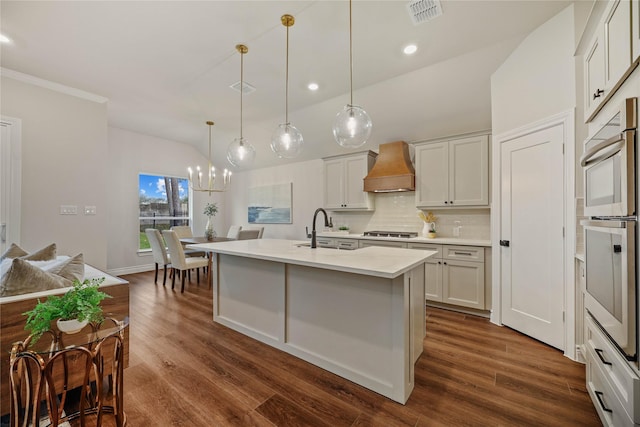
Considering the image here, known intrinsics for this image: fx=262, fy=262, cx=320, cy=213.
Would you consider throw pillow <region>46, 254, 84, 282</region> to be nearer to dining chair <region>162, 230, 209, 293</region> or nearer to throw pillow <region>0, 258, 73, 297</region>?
throw pillow <region>0, 258, 73, 297</region>

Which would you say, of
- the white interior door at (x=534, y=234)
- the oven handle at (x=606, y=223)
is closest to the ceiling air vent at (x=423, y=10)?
Answer: the white interior door at (x=534, y=234)

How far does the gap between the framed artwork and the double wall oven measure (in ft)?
16.4

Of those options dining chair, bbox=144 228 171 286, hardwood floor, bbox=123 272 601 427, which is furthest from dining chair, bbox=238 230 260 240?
hardwood floor, bbox=123 272 601 427

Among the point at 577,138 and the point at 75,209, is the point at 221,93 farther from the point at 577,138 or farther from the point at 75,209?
the point at 577,138

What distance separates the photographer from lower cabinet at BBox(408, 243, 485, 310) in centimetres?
318

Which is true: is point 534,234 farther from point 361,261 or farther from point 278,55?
point 278,55

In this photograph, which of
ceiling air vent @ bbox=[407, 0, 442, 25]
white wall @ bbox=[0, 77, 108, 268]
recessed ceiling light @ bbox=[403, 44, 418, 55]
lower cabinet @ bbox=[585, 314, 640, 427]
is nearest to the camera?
lower cabinet @ bbox=[585, 314, 640, 427]

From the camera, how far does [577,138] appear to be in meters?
A: 2.26

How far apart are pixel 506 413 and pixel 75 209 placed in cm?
526

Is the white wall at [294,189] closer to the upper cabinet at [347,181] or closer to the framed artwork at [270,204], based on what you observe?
the framed artwork at [270,204]

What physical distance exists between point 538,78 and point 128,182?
6.83 meters

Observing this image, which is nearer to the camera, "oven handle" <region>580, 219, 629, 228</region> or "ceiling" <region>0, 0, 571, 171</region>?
"oven handle" <region>580, 219, 629, 228</region>

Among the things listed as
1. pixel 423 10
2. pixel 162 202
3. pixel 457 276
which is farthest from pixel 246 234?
pixel 423 10

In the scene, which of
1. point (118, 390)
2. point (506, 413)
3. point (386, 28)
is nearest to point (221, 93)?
point (386, 28)
